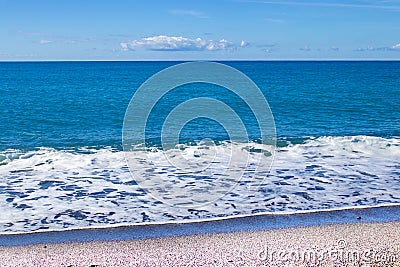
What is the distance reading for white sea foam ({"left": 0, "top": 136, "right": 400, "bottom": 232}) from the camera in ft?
35.2

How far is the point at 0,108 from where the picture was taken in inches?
1312

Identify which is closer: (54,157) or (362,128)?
(54,157)

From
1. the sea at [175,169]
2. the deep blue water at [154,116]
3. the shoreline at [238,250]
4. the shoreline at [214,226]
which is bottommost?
the deep blue water at [154,116]

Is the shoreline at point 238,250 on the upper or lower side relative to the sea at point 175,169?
upper

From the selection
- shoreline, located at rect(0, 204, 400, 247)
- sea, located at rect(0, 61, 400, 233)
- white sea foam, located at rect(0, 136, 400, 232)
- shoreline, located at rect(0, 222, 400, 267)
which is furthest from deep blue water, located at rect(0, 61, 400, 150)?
shoreline, located at rect(0, 222, 400, 267)

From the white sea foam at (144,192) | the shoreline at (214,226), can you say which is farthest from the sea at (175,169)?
the shoreline at (214,226)

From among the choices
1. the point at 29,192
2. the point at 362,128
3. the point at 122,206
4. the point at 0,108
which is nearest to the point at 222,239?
the point at 122,206

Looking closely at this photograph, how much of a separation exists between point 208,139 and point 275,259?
13261 mm

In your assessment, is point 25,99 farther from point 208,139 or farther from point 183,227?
point 183,227

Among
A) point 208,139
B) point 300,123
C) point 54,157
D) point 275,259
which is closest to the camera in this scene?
point 275,259

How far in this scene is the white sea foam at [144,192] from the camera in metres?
10.7

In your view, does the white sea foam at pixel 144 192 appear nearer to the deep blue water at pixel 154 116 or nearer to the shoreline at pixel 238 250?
the shoreline at pixel 238 250

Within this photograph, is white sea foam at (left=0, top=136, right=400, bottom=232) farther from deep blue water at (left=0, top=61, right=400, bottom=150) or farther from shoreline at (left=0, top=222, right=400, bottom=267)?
deep blue water at (left=0, top=61, right=400, bottom=150)

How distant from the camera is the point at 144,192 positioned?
12.6 meters
